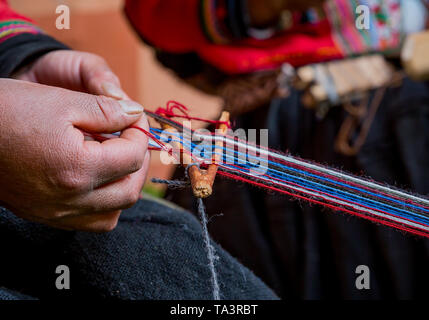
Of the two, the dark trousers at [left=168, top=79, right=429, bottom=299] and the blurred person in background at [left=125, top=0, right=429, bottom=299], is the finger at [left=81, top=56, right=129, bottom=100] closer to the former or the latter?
the dark trousers at [left=168, top=79, right=429, bottom=299]

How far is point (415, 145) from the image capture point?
2.57 ft

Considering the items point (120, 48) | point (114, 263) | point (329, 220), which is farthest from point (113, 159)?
point (120, 48)

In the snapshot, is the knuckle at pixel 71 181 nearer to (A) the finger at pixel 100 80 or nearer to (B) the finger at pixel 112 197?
(B) the finger at pixel 112 197

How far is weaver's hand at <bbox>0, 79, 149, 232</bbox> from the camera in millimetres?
355

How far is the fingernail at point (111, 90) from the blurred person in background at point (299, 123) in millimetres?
429

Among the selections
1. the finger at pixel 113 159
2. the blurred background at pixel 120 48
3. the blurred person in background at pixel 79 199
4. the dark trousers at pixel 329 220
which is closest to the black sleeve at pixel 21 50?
the blurred person in background at pixel 79 199

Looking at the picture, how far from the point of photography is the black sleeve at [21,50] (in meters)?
0.53

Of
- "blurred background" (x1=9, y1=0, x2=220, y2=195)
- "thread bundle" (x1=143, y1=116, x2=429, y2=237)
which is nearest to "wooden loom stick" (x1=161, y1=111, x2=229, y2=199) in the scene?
"thread bundle" (x1=143, y1=116, x2=429, y2=237)

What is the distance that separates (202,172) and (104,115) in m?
0.10

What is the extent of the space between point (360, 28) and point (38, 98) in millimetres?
775

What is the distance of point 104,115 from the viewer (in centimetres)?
39

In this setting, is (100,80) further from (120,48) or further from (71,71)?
(120,48)

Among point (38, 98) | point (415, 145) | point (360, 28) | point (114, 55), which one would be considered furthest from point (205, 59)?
point (114, 55)
